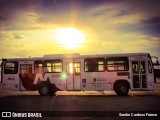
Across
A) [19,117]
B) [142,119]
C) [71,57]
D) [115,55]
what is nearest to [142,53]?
[115,55]

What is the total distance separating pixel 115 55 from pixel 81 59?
8.63 feet

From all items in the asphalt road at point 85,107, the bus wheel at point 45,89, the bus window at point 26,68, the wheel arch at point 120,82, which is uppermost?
the bus window at point 26,68

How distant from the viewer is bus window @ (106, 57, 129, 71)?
1958 centimetres

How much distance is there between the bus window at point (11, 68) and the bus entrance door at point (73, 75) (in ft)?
15.0

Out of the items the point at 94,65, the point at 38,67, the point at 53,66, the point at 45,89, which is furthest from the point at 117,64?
the point at 38,67

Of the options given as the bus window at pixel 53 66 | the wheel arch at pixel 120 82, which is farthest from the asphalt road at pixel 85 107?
the bus window at pixel 53 66

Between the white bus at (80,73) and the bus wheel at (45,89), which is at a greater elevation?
the white bus at (80,73)

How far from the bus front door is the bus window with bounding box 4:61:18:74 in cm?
944

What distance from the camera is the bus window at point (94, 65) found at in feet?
65.8

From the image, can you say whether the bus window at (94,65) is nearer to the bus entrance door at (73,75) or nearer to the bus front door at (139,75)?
the bus entrance door at (73,75)

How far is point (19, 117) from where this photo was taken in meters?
10.8

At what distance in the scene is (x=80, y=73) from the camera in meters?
20.3

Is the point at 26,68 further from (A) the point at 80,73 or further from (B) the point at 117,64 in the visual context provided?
(B) the point at 117,64

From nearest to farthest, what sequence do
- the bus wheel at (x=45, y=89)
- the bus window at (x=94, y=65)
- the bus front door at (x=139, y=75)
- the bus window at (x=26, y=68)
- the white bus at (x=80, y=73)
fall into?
the bus front door at (x=139, y=75) < the white bus at (x=80, y=73) < the bus window at (x=94, y=65) < the bus wheel at (x=45, y=89) < the bus window at (x=26, y=68)
